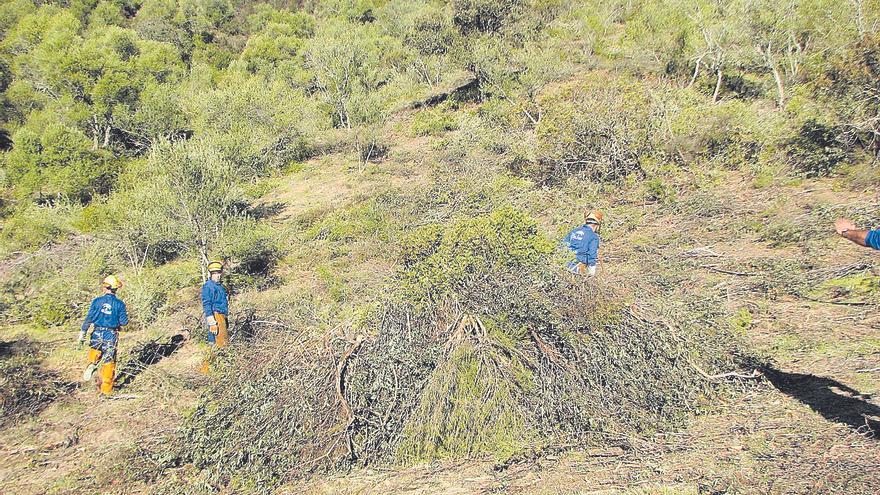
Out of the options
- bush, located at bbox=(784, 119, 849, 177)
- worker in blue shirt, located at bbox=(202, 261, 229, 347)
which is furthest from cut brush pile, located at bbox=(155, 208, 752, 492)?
bush, located at bbox=(784, 119, 849, 177)

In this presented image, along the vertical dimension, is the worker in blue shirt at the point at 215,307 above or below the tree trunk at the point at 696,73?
below

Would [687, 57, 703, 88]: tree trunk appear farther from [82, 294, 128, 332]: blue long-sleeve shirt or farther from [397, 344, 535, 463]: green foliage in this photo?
[82, 294, 128, 332]: blue long-sleeve shirt

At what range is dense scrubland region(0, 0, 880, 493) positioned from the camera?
478 centimetres

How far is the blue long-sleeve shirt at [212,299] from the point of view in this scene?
7227 millimetres

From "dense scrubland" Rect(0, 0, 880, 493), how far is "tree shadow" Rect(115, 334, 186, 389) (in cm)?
6

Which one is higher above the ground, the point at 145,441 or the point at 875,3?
the point at 875,3

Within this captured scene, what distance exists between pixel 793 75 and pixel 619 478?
54.7 ft

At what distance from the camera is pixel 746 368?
5.46m

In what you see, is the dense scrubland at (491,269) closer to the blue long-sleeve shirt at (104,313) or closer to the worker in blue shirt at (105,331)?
the worker in blue shirt at (105,331)

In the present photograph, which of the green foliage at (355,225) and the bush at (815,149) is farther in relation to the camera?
the green foliage at (355,225)

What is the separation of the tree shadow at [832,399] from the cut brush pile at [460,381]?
529 mm

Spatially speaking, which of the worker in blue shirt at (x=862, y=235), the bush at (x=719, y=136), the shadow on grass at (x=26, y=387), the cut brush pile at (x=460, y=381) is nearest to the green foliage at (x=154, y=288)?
the shadow on grass at (x=26, y=387)

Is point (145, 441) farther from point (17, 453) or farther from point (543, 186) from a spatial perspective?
point (543, 186)

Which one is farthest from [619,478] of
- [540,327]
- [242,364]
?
[242,364]
